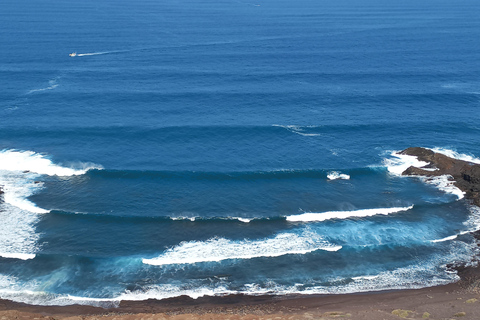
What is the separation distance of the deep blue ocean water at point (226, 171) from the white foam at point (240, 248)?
0.26m

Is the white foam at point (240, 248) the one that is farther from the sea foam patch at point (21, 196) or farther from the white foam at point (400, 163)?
the white foam at point (400, 163)

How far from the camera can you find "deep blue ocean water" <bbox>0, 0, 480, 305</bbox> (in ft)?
186

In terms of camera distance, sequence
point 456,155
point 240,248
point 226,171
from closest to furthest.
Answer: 1. point 240,248
2. point 226,171
3. point 456,155

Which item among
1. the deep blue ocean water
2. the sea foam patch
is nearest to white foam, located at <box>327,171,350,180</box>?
the deep blue ocean water

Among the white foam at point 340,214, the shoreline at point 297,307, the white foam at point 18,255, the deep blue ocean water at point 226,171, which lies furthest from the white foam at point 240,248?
the white foam at point 18,255

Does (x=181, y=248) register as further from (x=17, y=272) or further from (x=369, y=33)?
(x=369, y=33)

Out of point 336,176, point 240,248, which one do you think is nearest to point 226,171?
point 336,176

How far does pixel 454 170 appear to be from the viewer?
7838cm

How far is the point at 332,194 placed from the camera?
7312 centimetres

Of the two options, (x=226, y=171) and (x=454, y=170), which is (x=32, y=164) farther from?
(x=454, y=170)

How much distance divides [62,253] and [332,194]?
41303 mm

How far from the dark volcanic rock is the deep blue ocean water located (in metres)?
2.61

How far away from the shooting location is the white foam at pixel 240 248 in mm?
58394

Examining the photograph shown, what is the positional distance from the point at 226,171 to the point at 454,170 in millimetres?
39669
